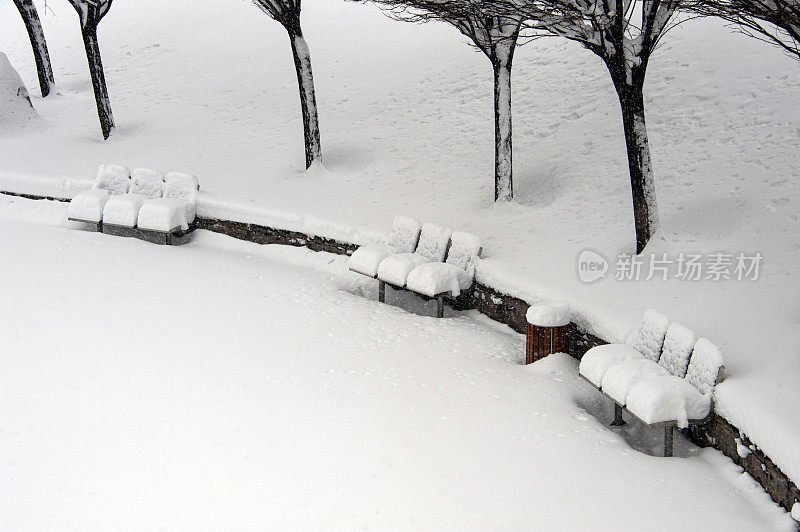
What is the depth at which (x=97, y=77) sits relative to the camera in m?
14.3

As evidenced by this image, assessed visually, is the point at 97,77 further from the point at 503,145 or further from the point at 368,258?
the point at 503,145

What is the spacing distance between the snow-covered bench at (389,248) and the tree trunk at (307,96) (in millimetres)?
3427

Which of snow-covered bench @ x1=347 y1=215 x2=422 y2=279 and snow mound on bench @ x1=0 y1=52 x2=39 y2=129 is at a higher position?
snow mound on bench @ x1=0 y1=52 x2=39 y2=129

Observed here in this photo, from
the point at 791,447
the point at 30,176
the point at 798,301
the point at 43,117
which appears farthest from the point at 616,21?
the point at 43,117

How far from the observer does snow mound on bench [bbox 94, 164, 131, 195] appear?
37.3 feet

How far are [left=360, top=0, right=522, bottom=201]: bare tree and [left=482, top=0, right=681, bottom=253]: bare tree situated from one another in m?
0.81

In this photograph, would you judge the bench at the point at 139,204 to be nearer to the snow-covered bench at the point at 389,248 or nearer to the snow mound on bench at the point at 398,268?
the snow-covered bench at the point at 389,248

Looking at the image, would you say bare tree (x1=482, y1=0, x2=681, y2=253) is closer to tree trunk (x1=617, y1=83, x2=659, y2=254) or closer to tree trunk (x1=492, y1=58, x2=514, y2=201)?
tree trunk (x1=617, y1=83, x2=659, y2=254)

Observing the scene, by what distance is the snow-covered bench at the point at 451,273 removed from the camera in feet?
27.2

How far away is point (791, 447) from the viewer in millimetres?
4770

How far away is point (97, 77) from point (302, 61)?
4.72 m

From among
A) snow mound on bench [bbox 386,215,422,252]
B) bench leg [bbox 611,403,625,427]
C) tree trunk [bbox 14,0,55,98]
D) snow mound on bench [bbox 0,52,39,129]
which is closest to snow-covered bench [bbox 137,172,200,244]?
snow mound on bench [bbox 386,215,422,252]

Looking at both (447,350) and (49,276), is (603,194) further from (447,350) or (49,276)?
(49,276)

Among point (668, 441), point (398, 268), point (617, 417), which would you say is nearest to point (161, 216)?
point (398, 268)
